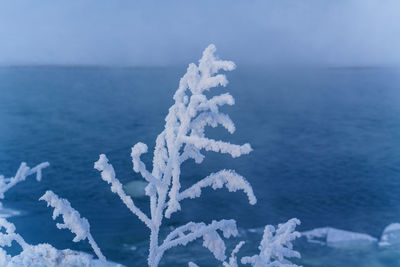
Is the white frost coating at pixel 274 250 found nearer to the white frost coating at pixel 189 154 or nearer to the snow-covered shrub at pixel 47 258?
the white frost coating at pixel 189 154

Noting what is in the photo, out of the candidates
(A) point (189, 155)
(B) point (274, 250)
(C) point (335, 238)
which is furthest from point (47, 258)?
(C) point (335, 238)

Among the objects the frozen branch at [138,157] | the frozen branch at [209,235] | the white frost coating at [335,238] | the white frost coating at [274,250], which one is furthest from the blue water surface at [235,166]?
the frozen branch at [138,157]

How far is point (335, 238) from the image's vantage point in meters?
21.0

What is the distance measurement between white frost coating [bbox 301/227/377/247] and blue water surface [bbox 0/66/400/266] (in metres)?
0.67

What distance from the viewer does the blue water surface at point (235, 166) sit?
74.1ft

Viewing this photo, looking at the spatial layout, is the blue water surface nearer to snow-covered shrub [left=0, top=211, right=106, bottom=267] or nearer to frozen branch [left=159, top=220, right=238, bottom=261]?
snow-covered shrub [left=0, top=211, right=106, bottom=267]

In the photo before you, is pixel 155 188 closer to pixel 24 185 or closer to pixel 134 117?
pixel 24 185

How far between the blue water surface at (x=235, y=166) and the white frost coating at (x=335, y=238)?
2.20 feet

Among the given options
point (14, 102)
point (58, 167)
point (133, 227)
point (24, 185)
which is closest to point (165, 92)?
point (14, 102)

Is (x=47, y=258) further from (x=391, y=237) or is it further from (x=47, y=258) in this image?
(x=391, y=237)

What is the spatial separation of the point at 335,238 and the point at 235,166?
1708 centimetres

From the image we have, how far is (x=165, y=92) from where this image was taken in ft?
271

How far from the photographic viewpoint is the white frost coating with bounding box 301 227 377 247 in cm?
2049

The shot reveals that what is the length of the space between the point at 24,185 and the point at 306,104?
190ft
